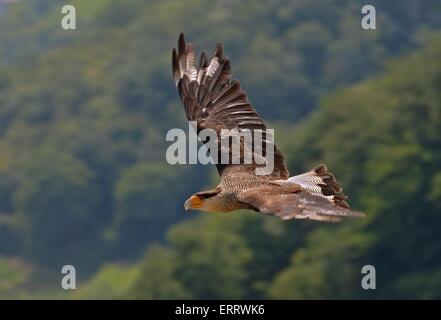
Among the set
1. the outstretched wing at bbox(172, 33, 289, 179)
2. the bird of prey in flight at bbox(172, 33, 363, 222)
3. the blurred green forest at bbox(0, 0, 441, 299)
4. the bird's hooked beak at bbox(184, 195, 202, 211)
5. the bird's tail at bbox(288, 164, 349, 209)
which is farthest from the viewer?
the blurred green forest at bbox(0, 0, 441, 299)

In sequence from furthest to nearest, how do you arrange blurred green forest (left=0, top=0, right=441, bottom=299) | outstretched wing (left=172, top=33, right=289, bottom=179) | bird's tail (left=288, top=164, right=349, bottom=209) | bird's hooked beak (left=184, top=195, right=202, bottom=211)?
blurred green forest (left=0, top=0, right=441, bottom=299) < outstretched wing (left=172, top=33, right=289, bottom=179) < bird's hooked beak (left=184, top=195, right=202, bottom=211) < bird's tail (left=288, top=164, right=349, bottom=209)

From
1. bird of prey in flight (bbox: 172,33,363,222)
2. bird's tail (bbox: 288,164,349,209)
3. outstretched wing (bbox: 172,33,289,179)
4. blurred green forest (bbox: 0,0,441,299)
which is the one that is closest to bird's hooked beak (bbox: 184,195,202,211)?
bird of prey in flight (bbox: 172,33,363,222)

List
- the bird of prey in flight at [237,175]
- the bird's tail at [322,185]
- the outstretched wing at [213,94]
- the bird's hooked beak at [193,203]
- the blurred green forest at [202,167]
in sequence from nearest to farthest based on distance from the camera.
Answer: the bird of prey in flight at [237,175], the bird's tail at [322,185], the bird's hooked beak at [193,203], the outstretched wing at [213,94], the blurred green forest at [202,167]

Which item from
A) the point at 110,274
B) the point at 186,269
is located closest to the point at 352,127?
the point at 186,269

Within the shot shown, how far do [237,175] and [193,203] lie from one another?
833 mm

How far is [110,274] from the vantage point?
275ft

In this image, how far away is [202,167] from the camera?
100m

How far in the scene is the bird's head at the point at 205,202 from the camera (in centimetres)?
1930

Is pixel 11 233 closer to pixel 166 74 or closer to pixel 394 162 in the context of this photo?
pixel 166 74

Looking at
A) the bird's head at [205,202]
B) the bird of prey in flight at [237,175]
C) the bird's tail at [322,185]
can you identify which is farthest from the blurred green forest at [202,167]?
the bird's head at [205,202]

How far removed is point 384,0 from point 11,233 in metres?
37.0

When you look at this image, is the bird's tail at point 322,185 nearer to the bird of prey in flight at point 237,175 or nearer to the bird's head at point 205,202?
the bird of prey in flight at point 237,175

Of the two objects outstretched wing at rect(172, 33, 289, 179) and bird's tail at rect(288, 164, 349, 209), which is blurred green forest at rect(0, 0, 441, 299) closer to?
outstretched wing at rect(172, 33, 289, 179)

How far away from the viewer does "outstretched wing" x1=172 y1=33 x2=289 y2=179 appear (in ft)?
68.4
